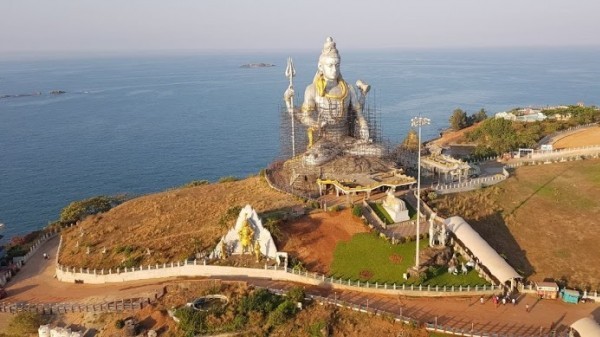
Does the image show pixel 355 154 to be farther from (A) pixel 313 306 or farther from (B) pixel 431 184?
(A) pixel 313 306

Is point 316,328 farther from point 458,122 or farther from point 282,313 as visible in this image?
point 458,122

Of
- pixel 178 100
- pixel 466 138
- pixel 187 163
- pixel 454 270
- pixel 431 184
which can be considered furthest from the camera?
pixel 178 100

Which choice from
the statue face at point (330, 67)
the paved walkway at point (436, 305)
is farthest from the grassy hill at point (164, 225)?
the statue face at point (330, 67)

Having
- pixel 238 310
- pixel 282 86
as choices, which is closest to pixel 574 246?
pixel 238 310

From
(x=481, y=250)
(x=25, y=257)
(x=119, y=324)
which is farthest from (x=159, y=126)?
(x=481, y=250)

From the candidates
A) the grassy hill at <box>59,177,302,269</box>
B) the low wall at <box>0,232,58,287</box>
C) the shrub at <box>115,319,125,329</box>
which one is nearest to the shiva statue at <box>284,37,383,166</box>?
the grassy hill at <box>59,177,302,269</box>

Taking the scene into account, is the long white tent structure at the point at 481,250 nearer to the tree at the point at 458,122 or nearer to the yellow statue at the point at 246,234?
the yellow statue at the point at 246,234

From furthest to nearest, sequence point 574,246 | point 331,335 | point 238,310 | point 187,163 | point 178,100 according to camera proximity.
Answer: point 178,100
point 187,163
point 574,246
point 238,310
point 331,335
